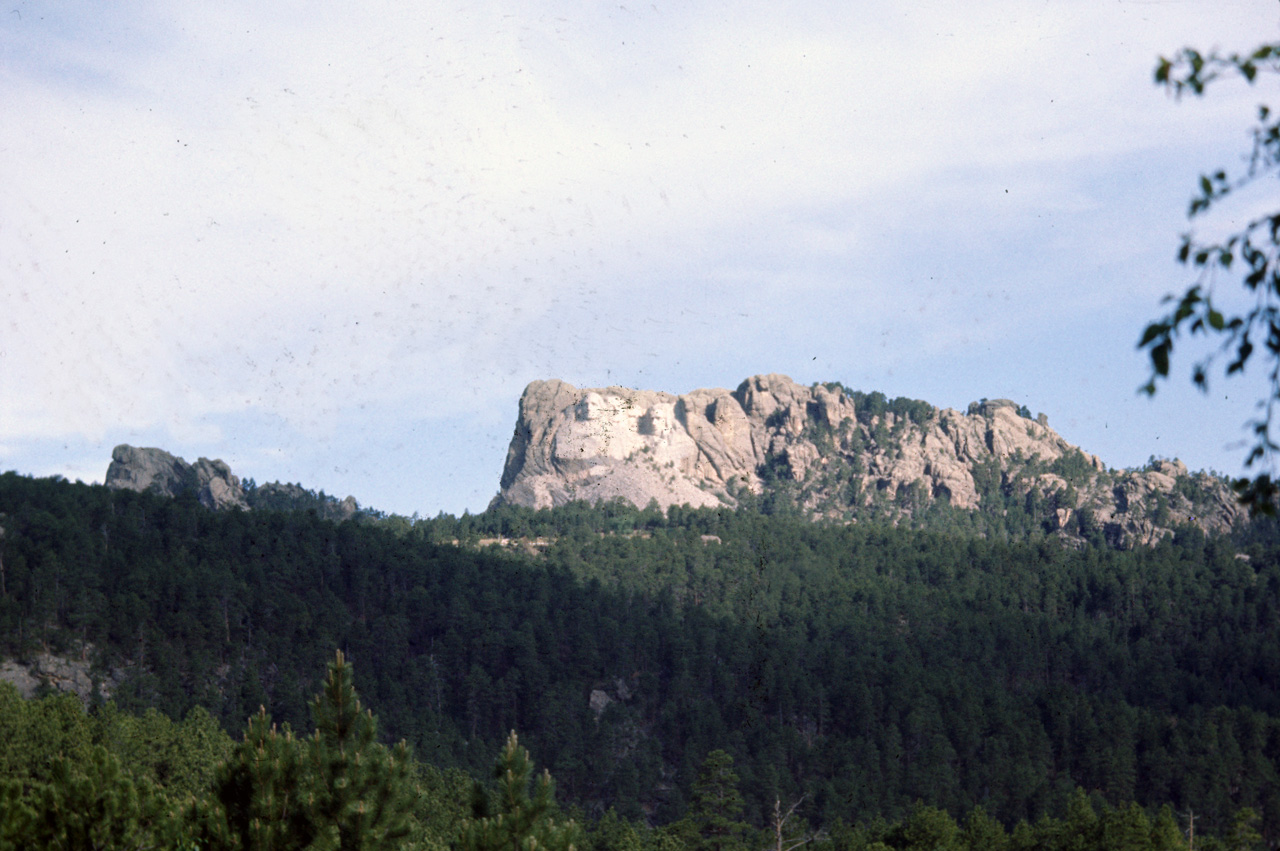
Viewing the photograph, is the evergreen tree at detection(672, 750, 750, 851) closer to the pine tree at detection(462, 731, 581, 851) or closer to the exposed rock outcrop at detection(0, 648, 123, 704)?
the exposed rock outcrop at detection(0, 648, 123, 704)

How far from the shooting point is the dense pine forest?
320 ft

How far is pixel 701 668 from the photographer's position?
143m

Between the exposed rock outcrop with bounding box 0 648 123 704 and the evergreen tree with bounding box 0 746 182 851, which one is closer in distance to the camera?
the evergreen tree with bounding box 0 746 182 851

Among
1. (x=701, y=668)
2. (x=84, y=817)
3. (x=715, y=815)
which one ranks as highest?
(x=701, y=668)

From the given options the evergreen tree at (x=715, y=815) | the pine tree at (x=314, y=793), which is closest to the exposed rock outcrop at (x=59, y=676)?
the evergreen tree at (x=715, y=815)

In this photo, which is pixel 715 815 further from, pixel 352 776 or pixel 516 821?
pixel 352 776

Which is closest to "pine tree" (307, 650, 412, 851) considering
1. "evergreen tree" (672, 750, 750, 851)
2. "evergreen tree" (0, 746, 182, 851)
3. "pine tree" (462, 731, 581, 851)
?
"pine tree" (462, 731, 581, 851)

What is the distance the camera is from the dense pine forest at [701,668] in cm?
9744

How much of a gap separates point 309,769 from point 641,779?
90871 millimetres

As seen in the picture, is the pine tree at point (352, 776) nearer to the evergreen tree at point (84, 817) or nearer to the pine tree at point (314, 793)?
the pine tree at point (314, 793)

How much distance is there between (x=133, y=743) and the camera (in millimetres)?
70062

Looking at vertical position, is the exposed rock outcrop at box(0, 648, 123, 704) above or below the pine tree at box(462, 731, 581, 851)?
below

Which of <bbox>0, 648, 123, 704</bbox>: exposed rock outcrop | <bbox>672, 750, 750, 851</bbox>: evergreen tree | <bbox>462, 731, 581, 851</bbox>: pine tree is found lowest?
<bbox>672, 750, 750, 851</bbox>: evergreen tree

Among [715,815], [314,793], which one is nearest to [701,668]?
[715,815]
